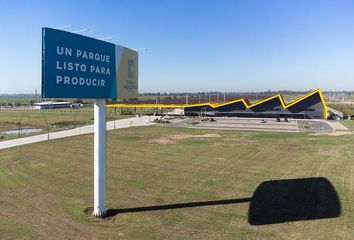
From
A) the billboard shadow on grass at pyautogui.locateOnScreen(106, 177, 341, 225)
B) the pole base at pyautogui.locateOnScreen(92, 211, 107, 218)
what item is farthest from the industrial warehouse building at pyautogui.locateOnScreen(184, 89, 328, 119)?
the pole base at pyautogui.locateOnScreen(92, 211, 107, 218)

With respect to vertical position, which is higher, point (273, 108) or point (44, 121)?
point (273, 108)

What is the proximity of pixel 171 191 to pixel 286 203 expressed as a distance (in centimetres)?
605

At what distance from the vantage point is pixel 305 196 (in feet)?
57.0

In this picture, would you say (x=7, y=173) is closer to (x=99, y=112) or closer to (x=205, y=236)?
(x=99, y=112)

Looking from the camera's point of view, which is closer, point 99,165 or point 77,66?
point 77,66

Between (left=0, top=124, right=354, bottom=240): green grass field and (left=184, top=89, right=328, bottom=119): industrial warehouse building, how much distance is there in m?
41.0

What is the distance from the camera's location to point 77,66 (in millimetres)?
13797

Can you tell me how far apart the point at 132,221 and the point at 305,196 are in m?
8.98

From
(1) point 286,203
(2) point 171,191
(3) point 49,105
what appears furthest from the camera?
(3) point 49,105

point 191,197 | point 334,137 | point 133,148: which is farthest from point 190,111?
point 191,197

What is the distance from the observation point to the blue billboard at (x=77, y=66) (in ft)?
41.3

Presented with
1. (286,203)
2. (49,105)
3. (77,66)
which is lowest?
(286,203)

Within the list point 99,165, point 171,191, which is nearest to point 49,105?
point 171,191

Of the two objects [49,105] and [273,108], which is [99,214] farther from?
[49,105]
